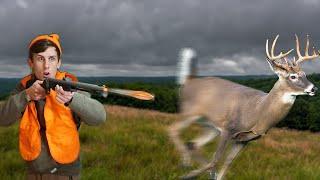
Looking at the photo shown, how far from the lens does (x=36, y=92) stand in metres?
3.72

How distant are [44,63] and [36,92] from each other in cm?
33

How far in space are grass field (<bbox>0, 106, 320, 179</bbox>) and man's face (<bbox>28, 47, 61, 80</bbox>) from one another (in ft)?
6.76

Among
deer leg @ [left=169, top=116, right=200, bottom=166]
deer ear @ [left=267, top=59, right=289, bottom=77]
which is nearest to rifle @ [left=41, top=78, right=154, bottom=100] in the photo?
deer ear @ [left=267, top=59, right=289, bottom=77]

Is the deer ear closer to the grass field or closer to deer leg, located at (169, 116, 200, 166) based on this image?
deer leg, located at (169, 116, 200, 166)

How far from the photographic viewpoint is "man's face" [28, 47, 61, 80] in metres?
3.91

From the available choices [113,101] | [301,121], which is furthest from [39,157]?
[113,101]

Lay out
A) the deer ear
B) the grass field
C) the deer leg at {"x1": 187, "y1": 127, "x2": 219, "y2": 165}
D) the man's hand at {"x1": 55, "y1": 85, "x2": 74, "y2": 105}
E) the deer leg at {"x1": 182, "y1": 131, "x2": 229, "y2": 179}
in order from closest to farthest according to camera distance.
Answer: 1. the deer ear
2. the man's hand at {"x1": 55, "y1": 85, "x2": 74, "y2": 105}
3. the deer leg at {"x1": 182, "y1": 131, "x2": 229, "y2": 179}
4. the deer leg at {"x1": 187, "y1": 127, "x2": 219, "y2": 165}
5. the grass field

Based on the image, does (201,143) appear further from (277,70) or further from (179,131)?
(277,70)

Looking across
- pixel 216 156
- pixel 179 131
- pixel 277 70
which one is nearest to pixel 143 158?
pixel 179 131

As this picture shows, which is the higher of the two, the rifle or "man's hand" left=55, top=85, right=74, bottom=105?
the rifle

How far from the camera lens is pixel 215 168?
3889mm

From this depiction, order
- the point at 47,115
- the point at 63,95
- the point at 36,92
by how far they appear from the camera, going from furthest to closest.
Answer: the point at 47,115 < the point at 36,92 < the point at 63,95

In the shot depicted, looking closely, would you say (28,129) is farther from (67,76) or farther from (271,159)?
(271,159)

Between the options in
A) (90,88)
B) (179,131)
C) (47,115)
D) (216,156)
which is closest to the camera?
(90,88)
